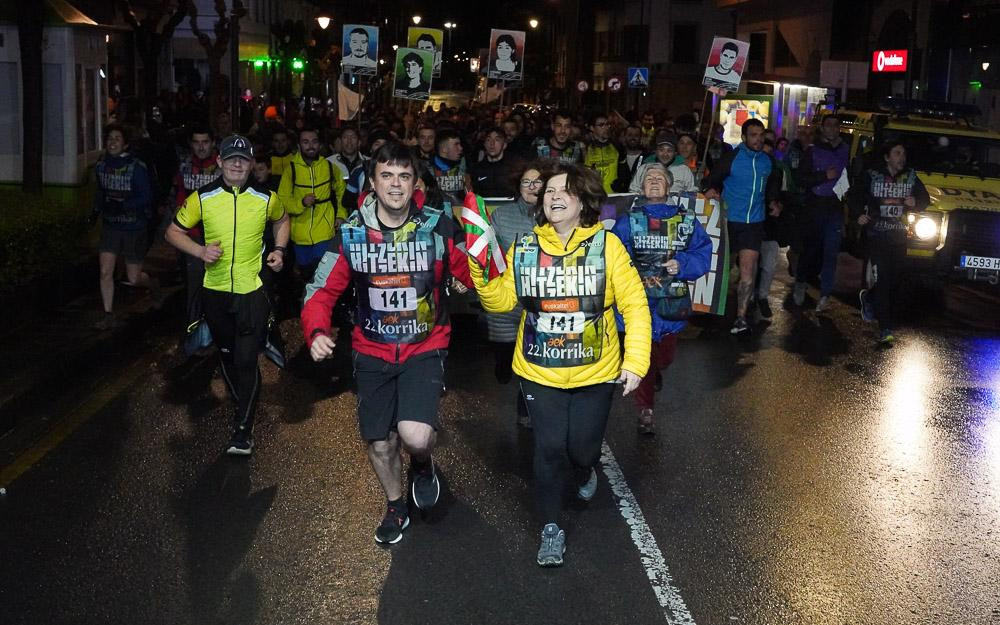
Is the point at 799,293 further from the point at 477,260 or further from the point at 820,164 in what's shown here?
the point at 477,260

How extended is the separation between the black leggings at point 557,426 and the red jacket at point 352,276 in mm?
572

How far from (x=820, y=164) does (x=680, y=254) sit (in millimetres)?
6430

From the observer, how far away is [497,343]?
866 cm

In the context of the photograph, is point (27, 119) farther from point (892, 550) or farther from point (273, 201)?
point (892, 550)

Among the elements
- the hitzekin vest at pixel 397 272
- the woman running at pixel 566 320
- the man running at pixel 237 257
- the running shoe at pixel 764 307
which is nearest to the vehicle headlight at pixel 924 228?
the running shoe at pixel 764 307

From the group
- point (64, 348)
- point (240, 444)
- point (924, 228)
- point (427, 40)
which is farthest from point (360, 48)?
point (240, 444)

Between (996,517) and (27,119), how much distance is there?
12.1 meters

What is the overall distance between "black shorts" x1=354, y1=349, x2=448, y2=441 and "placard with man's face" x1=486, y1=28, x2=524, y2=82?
57.0ft

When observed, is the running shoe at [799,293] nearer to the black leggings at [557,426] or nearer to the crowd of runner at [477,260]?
the crowd of runner at [477,260]

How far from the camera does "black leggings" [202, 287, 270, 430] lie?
25.1ft

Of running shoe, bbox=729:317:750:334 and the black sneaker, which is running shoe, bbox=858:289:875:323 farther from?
the black sneaker

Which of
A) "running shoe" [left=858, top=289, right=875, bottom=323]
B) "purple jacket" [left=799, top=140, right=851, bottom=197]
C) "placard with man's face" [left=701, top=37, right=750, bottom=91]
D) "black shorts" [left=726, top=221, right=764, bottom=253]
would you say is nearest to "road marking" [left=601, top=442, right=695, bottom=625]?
"black shorts" [left=726, top=221, right=764, bottom=253]

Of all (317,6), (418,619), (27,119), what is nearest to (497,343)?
(418,619)

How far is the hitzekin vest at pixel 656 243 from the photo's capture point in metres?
7.70
